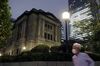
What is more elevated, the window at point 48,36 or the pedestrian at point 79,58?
the window at point 48,36

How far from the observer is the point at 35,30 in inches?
1816

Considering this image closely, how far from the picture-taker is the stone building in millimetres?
45594

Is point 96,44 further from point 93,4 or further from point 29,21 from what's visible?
point 29,21

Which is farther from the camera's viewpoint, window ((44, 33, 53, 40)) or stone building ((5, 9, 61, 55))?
window ((44, 33, 53, 40))

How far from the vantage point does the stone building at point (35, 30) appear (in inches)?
1795

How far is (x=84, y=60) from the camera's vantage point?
5004 millimetres

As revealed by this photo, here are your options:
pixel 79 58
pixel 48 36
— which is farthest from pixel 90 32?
pixel 48 36

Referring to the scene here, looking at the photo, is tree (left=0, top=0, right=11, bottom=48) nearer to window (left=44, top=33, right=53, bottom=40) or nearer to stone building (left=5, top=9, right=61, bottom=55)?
stone building (left=5, top=9, right=61, bottom=55)

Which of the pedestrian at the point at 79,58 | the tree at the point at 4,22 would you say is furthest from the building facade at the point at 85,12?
the pedestrian at the point at 79,58

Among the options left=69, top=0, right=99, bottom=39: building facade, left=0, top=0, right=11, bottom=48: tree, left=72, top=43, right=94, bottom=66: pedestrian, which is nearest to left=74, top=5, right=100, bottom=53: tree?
left=69, top=0, right=99, bottom=39: building facade

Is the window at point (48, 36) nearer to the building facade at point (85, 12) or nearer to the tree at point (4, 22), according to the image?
the building facade at point (85, 12)

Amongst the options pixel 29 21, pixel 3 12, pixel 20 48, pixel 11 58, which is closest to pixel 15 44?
pixel 20 48

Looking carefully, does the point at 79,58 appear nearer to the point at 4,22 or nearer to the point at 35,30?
the point at 4,22

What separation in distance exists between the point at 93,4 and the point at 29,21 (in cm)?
2466
